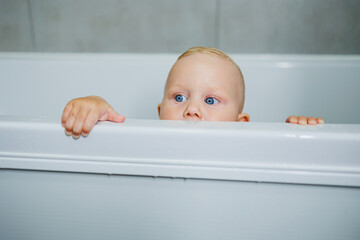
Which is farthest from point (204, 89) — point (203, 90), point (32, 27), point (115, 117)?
point (32, 27)

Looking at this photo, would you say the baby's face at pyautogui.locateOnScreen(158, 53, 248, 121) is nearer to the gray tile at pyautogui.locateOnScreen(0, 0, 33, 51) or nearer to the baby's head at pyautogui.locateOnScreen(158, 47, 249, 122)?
→ the baby's head at pyautogui.locateOnScreen(158, 47, 249, 122)

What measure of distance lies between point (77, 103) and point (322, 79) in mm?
794

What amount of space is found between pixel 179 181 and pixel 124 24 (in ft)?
3.47

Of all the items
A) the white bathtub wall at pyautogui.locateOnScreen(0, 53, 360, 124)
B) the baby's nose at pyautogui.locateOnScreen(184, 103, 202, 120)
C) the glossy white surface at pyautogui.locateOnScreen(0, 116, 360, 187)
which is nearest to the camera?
the glossy white surface at pyautogui.locateOnScreen(0, 116, 360, 187)

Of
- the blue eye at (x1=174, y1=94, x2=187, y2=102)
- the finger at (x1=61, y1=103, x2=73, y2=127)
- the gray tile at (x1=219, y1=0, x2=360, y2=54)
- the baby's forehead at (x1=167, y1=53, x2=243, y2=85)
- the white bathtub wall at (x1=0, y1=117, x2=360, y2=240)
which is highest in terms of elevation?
the gray tile at (x1=219, y1=0, x2=360, y2=54)

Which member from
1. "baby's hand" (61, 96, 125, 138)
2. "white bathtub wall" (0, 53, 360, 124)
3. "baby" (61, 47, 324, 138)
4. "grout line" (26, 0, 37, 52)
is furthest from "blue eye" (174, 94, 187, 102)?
"grout line" (26, 0, 37, 52)

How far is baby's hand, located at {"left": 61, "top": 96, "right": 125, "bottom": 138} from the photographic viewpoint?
1.38ft

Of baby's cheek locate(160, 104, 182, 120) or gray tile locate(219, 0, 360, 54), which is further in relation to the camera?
gray tile locate(219, 0, 360, 54)

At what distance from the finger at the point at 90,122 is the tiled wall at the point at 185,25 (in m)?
0.94

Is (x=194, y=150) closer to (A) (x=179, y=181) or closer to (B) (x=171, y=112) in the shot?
(A) (x=179, y=181)

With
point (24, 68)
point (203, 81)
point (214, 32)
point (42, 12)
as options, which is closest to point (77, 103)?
point (203, 81)

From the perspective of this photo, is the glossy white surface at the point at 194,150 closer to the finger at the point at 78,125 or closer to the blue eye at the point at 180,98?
the finger at the point at 78,125

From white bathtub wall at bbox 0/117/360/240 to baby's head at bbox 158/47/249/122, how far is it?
0.71 ft

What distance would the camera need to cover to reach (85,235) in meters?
0.48
